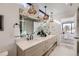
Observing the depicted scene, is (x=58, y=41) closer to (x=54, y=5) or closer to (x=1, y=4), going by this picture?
(x=54, y=5)

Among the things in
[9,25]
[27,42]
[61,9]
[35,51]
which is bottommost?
[35,51]

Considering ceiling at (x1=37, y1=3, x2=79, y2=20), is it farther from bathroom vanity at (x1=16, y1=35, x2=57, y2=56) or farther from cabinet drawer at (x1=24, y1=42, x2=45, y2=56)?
cabinet drawer at (x1=24, y1=42, x2=45, y2=56)

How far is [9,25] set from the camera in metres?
1.52

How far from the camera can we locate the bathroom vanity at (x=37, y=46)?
1534 mm

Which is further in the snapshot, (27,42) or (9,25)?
(27,42)

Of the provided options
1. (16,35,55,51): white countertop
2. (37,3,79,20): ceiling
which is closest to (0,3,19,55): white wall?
(16,35,55,51): white countertop

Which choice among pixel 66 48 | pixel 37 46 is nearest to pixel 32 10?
pixel 37 46

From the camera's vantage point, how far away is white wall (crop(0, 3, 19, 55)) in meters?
1.50

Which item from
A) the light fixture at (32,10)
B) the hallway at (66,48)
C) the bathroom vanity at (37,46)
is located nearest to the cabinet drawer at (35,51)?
the bathroom vanity at (37,46)

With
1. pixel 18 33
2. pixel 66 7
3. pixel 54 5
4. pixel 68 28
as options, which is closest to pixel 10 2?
pixel 18 33

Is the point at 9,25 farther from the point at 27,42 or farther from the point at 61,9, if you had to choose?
the point at 61,9

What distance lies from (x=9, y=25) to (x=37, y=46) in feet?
1.68

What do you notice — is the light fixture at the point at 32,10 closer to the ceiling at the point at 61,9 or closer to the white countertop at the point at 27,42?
the ceiling at the point at 61,9

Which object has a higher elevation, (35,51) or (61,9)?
(61,9)
